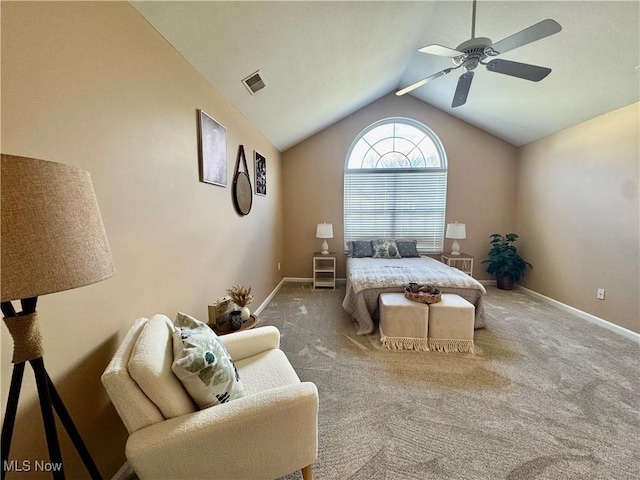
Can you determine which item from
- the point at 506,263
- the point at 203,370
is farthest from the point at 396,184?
the point at 203,370

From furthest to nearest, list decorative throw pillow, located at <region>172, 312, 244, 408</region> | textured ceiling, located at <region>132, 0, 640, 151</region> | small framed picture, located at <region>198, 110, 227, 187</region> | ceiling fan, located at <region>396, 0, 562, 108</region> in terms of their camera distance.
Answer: small framed picture, located at <region>198, 110, 227, 187</region> → textured ceiling, located at <region>132, 0, 640, 151</region> → ceiling fan, located at <region>396, 0, 562, 108</region> → decorative throw pillow, located at <region>172, 312, 244, 408</region>

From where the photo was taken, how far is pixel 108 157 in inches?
47.3

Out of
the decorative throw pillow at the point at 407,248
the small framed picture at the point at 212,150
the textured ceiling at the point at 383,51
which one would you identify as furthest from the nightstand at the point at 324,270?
the small framed picture at the point at 212,150

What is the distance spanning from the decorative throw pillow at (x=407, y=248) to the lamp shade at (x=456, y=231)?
0.57 meters

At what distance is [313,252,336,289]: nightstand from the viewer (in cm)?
444

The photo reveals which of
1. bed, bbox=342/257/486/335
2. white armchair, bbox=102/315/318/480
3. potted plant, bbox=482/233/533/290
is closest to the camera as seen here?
white armchair, bbox=102/315/318/480

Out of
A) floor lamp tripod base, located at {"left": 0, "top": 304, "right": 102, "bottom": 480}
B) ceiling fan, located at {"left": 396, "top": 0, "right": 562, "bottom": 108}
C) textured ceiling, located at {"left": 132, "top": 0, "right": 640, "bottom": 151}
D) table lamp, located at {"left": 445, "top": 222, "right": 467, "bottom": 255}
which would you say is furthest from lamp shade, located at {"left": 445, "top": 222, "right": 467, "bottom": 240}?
floor lamp tripod base, located at {"left": 0, "top": 304, "right": 102, "bottom": 480}

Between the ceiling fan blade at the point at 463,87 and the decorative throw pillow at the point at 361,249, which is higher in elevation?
the ceiling fan blade at the point at 463,87

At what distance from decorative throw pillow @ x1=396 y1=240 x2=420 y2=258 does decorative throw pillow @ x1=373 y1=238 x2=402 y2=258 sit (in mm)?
93

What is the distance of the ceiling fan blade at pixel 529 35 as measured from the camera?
151 centimetres

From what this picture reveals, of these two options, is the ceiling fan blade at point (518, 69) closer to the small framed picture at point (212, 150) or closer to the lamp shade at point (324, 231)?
the small framed picture at point (212, 150)

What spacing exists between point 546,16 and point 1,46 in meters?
3.47

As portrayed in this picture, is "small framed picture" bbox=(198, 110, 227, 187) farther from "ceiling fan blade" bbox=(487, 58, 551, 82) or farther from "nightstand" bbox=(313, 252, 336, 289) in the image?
"nightstand" bbox=(313, 252, 336, 289)

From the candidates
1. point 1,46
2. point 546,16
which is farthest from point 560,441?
point 546,16
